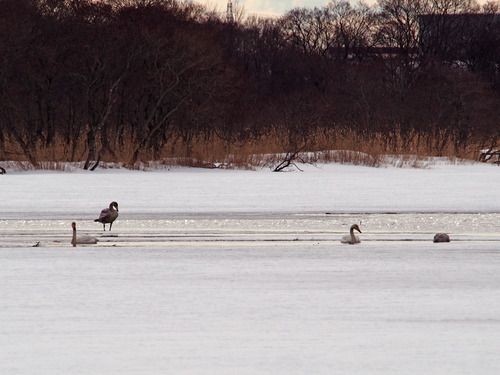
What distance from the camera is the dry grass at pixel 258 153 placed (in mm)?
25031

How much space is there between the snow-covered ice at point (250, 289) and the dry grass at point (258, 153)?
10043mm

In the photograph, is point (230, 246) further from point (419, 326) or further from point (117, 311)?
point (419, 326)

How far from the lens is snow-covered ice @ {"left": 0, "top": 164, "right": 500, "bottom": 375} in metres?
4.85

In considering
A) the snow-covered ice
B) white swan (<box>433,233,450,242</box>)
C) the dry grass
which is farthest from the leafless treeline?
white swan (<box>433,233,450,242</box>)

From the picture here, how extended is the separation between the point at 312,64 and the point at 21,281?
55169 millimetres

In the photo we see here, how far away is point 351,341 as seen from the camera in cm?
520

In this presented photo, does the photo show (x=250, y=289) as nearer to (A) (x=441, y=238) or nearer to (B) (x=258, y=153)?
(A) (x=441, y=238)

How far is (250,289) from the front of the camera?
7.01m

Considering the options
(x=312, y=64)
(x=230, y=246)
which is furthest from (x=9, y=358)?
(x=312, y=64)

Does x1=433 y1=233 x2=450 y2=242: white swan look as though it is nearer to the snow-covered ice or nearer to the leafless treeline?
the snow-covered ice

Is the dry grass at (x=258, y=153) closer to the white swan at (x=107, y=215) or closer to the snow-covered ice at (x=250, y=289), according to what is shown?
the snow-covered ice at (x=250, y=289)

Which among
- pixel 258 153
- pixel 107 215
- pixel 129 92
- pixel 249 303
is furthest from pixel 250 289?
pixel 129 92

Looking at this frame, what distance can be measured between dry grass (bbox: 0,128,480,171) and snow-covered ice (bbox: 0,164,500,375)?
10043mm

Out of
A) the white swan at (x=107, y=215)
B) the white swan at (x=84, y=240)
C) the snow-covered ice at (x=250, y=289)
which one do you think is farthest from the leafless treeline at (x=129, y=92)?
the white swan at (x=84, y=240)
